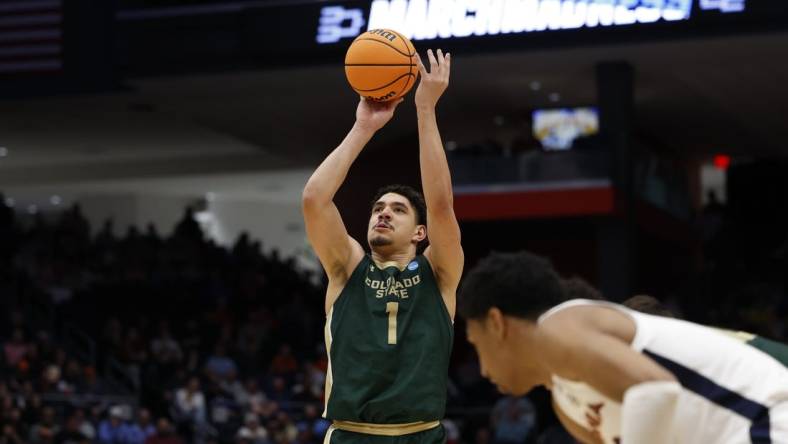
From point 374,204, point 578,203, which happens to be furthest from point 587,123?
point 374,204

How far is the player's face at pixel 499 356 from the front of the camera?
161 inches

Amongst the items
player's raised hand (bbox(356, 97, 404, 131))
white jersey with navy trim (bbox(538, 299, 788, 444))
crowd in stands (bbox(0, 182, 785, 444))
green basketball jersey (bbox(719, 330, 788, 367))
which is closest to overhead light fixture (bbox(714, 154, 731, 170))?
crowd in stands (bbox(0, 182, 785, 444))

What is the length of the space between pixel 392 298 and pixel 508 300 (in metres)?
2.53

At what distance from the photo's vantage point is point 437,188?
255 inches

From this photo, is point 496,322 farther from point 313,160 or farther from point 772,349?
point 313,160

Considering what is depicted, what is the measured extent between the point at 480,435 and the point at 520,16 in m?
5.85

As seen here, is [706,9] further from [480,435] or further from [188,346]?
[188,346]

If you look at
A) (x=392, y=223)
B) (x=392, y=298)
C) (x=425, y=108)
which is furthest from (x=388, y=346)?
(x=425, y=108)

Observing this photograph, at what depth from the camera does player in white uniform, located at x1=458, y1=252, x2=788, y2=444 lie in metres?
3.94

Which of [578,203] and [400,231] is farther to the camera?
[578,203]

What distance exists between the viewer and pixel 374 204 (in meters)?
6.76

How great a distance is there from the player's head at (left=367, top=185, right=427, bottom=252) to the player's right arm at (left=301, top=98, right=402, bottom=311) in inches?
5.7

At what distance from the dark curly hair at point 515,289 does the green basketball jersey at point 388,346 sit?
232cm

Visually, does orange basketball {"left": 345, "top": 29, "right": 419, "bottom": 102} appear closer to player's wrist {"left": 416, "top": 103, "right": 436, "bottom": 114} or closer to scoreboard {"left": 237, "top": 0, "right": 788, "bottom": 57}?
player's wrist {"left": 416, "top": 103, "right": 436, "bottom": 114}
